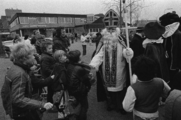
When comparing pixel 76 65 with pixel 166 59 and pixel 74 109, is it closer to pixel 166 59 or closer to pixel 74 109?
pixel 74 109

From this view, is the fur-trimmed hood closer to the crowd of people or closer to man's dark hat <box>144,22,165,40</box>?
the crowd of people

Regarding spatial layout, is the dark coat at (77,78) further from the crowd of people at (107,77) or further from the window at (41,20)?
the window at (41,20)

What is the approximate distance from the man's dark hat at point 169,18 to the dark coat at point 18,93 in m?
2.87

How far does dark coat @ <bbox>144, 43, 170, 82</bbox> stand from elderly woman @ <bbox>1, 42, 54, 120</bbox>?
2.04 metres

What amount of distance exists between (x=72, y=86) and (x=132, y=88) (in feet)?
3.93

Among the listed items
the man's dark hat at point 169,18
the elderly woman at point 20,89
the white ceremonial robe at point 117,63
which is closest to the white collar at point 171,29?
the man's dark hat at point 169,18

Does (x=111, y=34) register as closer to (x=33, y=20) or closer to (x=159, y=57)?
(x=159, y=57)

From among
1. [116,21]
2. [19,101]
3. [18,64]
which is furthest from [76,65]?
[116,21]

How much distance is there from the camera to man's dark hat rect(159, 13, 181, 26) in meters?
2.99

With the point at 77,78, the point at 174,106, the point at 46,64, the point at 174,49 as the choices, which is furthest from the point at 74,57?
the point at 174,49

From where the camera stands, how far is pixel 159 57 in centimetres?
285

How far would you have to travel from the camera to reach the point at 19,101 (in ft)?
5.18

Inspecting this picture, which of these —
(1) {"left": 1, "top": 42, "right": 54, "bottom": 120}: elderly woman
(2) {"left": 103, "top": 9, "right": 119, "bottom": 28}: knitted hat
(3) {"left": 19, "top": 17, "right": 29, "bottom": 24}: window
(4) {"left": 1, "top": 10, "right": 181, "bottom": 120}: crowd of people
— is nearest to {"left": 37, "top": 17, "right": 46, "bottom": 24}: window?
(3) {"left": 19, "top": 17, "right": 29, "bottom": 24}: window

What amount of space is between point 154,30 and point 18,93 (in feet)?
8.19
